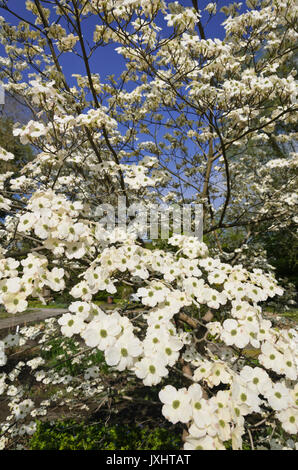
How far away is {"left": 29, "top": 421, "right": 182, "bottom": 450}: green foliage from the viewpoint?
280cm

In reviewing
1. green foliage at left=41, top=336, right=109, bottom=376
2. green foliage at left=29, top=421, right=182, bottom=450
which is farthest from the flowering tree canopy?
green foliage at left=41, top=336, right=109, bottom=376

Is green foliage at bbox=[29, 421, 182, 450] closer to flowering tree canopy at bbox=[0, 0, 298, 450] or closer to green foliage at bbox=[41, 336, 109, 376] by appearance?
flowering tree canopy at bbox=[0, 0, 298, 450]

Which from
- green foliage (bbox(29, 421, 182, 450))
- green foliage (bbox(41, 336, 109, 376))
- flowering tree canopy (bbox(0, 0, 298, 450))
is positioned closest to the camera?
flowering tree canopy (bbox(0, 0, 298, 450))

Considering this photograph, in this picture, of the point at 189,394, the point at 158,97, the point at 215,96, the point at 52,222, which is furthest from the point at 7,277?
the point at 158,97

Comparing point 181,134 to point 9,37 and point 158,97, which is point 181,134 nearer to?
point 158,97

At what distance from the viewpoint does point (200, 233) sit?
4262 millimetres

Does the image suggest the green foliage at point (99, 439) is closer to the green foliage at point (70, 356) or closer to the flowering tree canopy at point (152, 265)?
the flowering tree canopy at point (152, 265)

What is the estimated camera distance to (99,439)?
297 centimetres

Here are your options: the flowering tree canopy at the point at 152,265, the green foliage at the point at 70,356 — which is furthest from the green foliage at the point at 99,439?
the green foliage at the point at 70,356

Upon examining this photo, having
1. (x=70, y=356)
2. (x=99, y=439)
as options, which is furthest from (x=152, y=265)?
(x=70, y=356)

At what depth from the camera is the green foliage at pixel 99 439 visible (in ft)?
9.20

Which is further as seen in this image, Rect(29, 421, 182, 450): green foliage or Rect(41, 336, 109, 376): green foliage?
Rect(41, 336, 109, 376): green foliage

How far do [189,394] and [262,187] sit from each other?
5.47m

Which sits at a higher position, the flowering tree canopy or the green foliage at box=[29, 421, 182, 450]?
the flowering tree canopy
